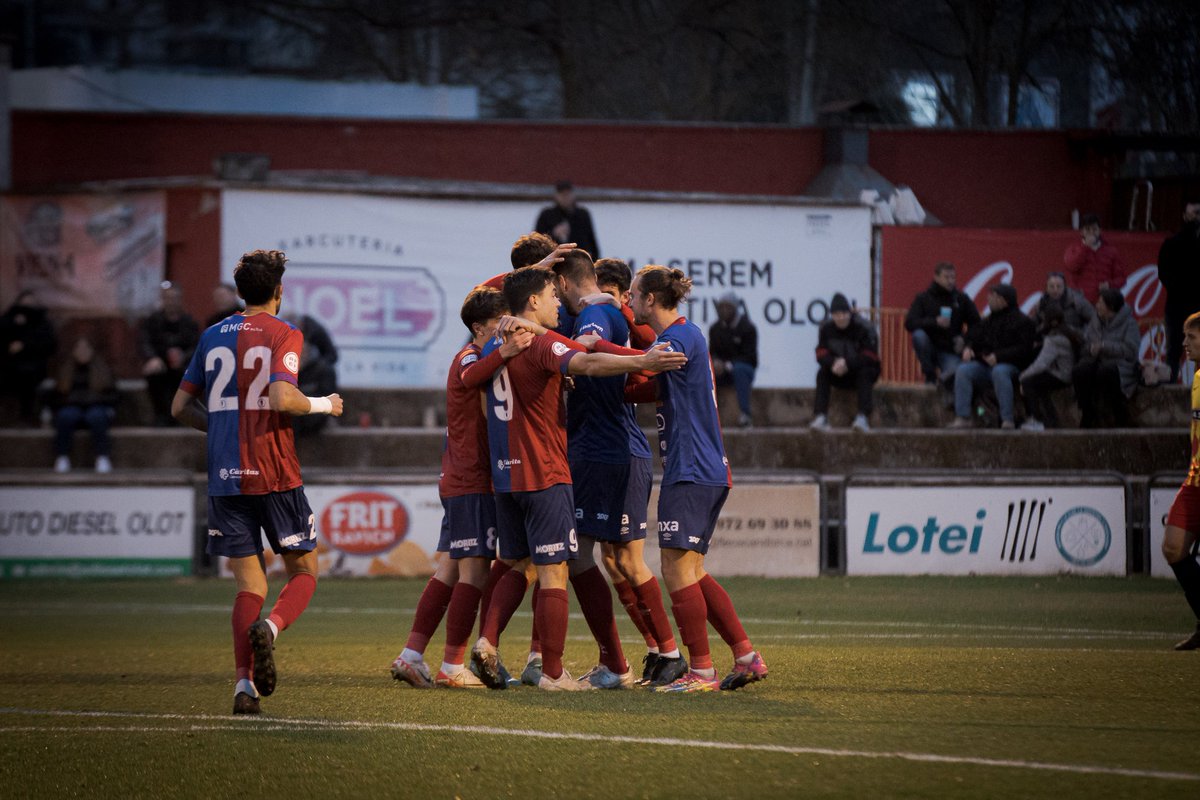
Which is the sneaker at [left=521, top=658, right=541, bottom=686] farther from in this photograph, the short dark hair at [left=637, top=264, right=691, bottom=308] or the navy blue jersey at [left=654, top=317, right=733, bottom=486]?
the short dark hair at [left=637, top=264, right=691, bottom=308]

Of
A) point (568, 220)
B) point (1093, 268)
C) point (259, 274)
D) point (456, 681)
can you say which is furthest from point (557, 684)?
point (1093, 268)

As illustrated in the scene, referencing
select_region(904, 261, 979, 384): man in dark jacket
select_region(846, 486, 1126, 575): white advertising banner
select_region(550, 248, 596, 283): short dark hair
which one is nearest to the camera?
select_region(550, 248, 596, 283): short dark hair

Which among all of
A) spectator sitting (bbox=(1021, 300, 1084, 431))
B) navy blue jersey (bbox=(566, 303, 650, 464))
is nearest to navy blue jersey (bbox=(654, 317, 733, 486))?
navy blue jersey (bbox=(566, 303, 650, 464))

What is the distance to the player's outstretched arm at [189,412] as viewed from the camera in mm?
7641

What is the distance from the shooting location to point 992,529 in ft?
51.6

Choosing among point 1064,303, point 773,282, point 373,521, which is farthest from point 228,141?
point 1064,303

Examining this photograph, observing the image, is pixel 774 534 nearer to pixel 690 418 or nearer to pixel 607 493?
pixel 607 493

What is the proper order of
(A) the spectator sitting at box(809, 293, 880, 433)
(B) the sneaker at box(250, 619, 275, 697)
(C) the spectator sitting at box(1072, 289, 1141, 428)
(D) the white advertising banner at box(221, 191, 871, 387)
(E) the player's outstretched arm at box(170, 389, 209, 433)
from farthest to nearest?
(D) the white advertising banner at box(221, 191, 871, 387), (A) the spectator sitting at box(809, 293, 880, 433), (C) the spectator sitting at box(1072, 289, 1141, 428), (E) the player's outstretched arm at box(170, 389, 209, 433), (B) the sneaker at box(250, 619, 275, 697)

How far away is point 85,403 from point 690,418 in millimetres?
11141

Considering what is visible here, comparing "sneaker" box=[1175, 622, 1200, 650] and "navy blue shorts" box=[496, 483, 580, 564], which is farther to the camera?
"sneaker" box=[1175, 622, 1200, 650]

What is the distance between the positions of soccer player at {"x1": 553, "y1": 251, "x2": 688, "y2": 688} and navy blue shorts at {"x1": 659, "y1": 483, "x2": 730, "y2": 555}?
39 centimetres

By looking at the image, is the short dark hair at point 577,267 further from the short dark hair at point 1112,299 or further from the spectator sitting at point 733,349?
the short dark hair at point 1112,299

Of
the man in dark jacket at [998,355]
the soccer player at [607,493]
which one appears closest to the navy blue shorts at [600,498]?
the soccer player at [607,493]

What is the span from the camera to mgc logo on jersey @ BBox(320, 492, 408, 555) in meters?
16.0
